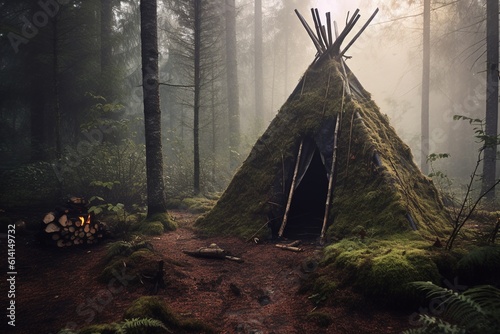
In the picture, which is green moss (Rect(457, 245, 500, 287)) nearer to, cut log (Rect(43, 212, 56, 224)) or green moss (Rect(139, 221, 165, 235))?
green moss (Rect(139, 221, 165, 235))

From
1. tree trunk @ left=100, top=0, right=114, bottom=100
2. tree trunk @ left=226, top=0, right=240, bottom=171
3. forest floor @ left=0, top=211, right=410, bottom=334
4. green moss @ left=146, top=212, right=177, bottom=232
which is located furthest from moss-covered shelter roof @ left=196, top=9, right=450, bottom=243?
tree trunk @ left=226, top=0, right=240, bottom=171

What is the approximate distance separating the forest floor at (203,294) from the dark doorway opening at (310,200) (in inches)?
57.1

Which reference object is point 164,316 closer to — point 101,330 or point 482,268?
point 101,330

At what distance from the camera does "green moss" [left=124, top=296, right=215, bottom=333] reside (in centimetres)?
335

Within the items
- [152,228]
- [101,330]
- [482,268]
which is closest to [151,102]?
[152,228]

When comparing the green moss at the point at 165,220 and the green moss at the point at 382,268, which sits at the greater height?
the green moss at the point at 382,268

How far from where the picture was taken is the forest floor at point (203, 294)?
3.47 m

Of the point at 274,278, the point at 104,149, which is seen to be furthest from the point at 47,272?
the point at 104,149

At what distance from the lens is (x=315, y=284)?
4148mm

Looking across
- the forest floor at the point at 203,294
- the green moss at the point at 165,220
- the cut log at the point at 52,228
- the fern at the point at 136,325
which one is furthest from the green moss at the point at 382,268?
the cut log at the point at 52,228

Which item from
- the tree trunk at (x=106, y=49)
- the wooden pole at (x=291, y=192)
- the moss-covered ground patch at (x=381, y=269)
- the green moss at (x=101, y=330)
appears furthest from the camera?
the tree trunk at (x=106, y=49)

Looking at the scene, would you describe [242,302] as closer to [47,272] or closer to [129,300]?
[129,300]

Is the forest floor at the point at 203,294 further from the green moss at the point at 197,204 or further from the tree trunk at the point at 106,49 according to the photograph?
the tree trunk at the point at 106,49

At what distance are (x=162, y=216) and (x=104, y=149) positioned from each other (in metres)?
4.99
